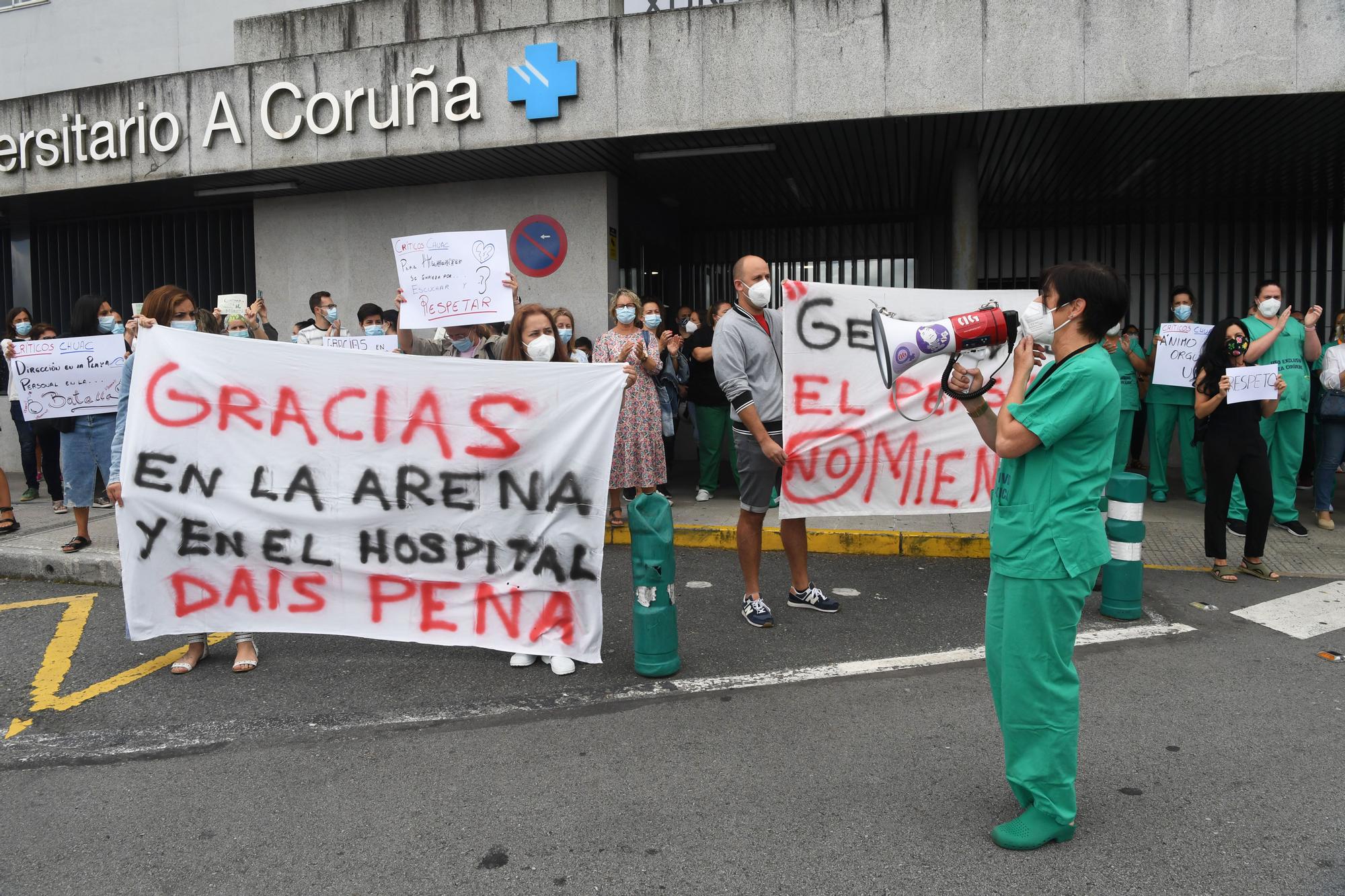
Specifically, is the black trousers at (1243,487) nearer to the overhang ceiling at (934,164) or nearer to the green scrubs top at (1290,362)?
the green scrubs top at (1290,362)

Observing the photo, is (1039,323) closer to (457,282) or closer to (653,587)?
(653,587)

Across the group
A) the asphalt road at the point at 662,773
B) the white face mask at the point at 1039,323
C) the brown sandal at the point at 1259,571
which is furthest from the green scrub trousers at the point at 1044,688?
the brown sandal at the point at 1259,571

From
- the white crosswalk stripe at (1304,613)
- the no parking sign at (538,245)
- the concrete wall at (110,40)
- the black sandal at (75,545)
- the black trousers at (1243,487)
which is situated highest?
the concrete wall at (110,40)

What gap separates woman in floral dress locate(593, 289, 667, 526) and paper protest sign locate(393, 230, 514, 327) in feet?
6.00

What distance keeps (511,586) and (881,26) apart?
19.7ft

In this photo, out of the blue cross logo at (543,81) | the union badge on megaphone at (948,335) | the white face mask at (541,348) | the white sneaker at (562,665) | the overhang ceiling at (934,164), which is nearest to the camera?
the union badge on megaphone at (948,335)

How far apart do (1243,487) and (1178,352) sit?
278cm

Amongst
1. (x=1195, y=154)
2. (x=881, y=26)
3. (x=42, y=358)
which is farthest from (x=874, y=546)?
(x=42, y=358)

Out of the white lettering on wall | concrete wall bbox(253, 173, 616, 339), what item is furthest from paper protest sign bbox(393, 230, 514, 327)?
concrete wall bbox(253, 173, 616, 339)

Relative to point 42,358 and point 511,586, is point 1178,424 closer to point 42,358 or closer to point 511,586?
point 511,586

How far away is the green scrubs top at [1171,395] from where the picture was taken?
8.94 meters

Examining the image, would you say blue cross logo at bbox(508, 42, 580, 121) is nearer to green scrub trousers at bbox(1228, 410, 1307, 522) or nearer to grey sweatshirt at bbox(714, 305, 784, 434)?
grey sweatshirt at bbox(714, 305, 784, 434)

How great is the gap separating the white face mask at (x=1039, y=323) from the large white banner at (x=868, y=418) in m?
2.68

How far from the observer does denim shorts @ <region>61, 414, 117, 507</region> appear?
7414 millimetres
